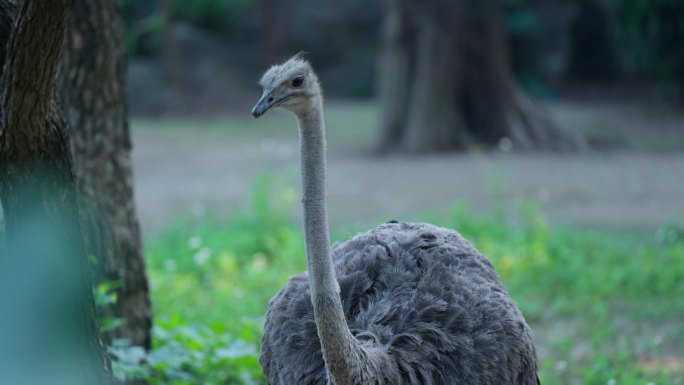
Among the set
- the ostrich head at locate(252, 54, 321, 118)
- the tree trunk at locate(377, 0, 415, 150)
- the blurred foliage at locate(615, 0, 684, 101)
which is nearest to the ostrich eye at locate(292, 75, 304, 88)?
the ostrich head at locate(252, 54, 321, 118)

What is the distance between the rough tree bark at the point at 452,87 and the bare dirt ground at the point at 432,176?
1.76 feet

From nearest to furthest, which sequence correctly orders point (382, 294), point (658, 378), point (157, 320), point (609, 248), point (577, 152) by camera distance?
1. point (382, 294)
2. point (658, 378)
3. point (157, 320)
4. point (609, 248)
5. point (577, 152)

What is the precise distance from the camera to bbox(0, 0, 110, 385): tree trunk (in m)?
3.14

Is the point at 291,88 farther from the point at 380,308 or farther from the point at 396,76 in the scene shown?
the point at 396,76

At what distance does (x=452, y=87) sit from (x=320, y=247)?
1098 centimetres

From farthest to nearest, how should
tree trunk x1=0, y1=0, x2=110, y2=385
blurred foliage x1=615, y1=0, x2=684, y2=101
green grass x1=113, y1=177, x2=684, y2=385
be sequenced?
blurred foliage x1=615, y1=0, x2=684, y2=101, green grass x1=113, y1=177, x2=684, y2=385, tree trunk x1=0, y1=0, x2=110, y2=385

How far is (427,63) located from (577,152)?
2.26 metres

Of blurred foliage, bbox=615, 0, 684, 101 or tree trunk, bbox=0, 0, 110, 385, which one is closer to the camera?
tree trunk, bbox=0, 0, 110, 385

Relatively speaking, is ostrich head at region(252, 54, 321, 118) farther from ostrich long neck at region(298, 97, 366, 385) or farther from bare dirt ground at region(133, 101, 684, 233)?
bare dirt ground at region(133, 101, 684, 233)

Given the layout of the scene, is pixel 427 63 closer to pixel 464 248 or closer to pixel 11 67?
pixel 464 248

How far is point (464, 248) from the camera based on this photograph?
389 cm

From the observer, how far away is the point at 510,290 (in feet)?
22.4

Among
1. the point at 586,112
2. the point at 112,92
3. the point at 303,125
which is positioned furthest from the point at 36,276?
the point at 586,112

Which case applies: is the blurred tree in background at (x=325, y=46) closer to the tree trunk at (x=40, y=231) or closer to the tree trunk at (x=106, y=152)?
the tree trunk at (x=106, y=152)
